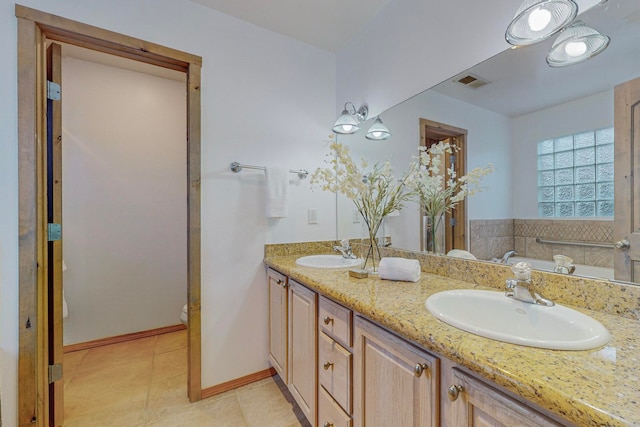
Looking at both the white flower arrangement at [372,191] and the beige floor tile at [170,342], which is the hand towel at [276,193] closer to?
the white flower arrangement at [372,191]

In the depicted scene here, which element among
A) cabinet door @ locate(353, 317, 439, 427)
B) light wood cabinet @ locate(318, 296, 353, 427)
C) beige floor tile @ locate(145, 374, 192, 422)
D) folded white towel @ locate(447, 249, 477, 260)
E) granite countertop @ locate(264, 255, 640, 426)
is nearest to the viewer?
granite countertop @ locate(264, 255, 640, 426)

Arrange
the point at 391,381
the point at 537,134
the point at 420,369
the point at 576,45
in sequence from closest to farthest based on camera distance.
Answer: the point at 420,369 → the point at 391,381 → the point at 576,45 → the point at 537,134

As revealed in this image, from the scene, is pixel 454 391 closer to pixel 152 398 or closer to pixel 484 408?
pixel 484 408

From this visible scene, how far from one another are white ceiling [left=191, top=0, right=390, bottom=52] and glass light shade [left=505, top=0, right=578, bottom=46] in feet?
3.27

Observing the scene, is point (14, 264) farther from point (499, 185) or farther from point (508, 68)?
point (508, 68)

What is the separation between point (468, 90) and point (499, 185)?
1.64 ft

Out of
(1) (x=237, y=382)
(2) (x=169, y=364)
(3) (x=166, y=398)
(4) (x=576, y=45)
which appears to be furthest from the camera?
(2) (x=169, y=364)

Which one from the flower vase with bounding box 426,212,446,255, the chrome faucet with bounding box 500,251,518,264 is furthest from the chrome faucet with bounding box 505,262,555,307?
the flower vase with bounding box 426,212,446,255

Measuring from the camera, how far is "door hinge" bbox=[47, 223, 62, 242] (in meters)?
1.41

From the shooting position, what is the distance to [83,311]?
7.40ft

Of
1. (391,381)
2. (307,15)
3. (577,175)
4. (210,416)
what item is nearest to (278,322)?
(210,416)

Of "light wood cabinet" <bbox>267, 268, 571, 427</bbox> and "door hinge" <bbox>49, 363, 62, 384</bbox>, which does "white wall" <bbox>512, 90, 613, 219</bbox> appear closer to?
"light wood cabinet" <bbox>267, 268, 571, 427</bbox>

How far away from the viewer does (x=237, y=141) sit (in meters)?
A: 1.82

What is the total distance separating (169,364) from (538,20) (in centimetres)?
290
